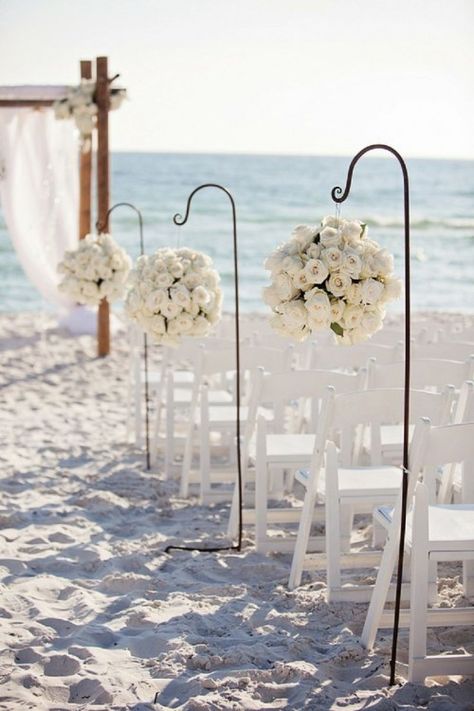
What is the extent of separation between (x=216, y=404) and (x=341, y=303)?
123 inches

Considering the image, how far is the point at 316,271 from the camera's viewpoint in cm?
354

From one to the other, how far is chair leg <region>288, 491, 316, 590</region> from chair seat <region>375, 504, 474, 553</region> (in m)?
0.45

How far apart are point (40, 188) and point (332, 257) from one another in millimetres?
7945

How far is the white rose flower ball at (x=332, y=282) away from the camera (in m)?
3.54

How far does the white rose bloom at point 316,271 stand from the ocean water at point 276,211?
36.0 ft

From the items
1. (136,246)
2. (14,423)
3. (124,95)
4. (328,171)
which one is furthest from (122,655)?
(328,171)

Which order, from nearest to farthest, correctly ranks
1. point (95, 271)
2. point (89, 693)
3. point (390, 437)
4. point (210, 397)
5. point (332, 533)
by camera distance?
point (89, 693) < point (332, 533) < point (390, 437) < point (210, 397) < point (95, 271)

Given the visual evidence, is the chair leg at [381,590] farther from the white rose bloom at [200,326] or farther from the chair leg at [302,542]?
the white rose bloom at [200,326]

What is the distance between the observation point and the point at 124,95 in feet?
33.0

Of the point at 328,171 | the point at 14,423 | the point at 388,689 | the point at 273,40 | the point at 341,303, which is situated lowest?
the point at 388,689

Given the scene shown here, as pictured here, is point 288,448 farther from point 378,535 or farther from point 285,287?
point 285,287

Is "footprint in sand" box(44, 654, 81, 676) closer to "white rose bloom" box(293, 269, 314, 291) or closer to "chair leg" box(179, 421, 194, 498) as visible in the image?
"white rose bloom" box(293, 269, 314, 291)

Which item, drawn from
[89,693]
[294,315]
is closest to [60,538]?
[89,693]

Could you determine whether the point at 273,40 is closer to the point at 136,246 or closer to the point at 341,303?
the point at 136,246
